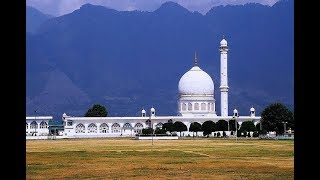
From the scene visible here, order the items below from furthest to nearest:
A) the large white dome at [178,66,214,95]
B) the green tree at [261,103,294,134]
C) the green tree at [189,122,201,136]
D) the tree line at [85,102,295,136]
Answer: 1. the large white dome at [178,66,214,95]
2. the green tree at [189,122,201,136]
3. the green tree at [261,103,294,134]
4. the tree line at [85,102,295,136]

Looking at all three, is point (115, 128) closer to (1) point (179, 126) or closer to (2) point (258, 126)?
(1) point (179, 126)

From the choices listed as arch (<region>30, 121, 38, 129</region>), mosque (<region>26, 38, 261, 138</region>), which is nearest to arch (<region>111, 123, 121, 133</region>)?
mosque (<region>26, 38, 261, 138</region>)

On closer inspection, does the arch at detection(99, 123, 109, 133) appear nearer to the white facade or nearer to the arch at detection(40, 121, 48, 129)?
the white facade

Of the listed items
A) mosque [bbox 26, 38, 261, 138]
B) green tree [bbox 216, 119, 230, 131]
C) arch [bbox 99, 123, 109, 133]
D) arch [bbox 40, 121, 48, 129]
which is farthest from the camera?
arch [bbox 40, 121, 48, 129]

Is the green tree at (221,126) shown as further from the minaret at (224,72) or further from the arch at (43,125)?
the arch at (43,125)

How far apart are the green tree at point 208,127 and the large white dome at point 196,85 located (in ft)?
38.2

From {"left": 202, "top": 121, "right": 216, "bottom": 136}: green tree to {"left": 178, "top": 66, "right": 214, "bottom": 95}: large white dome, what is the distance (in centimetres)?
1166

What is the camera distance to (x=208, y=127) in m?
101

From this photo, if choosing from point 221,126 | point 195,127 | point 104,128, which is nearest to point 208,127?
point 221,126

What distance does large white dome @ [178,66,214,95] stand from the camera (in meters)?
114

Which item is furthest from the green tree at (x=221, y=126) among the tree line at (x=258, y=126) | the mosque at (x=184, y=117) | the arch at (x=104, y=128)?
the arch at (x=104, y=128)
